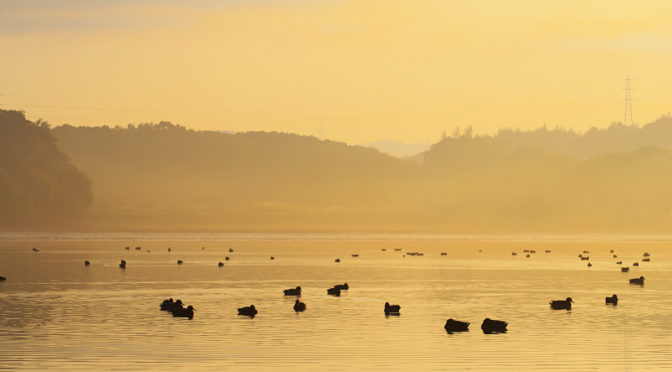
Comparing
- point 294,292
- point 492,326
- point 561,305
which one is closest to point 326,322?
point 492,326

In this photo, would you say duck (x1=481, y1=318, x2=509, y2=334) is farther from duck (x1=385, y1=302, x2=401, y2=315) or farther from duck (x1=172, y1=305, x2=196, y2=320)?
duck (x1=172, y1=305, x2=196, y2=320)

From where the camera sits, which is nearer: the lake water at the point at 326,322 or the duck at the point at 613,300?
the lake water at the point at 326,322

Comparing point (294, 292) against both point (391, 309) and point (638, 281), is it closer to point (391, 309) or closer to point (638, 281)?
point (391, 309)

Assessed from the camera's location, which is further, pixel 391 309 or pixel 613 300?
pixel 613 300

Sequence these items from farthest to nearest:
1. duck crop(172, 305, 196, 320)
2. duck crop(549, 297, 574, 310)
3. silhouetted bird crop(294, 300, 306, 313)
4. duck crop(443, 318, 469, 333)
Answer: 1. duck crop(549, 297, 574, 310)
2. silhouetted bird crop(294, 300, 306, 313)
3. duck crop(172, 305, 196, 320)
4. duck crop(443, 318, 469, 333)

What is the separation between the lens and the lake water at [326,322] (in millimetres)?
38844

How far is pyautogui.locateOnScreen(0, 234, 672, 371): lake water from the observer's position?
3884 cm

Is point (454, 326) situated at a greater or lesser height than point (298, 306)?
lesser

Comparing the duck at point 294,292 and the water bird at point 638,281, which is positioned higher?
the water bird at point 638,281

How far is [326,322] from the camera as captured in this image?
52531 millimetres

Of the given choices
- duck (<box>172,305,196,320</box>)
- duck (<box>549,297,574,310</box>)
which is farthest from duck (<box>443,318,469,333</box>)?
duck (<box>549,297,574,310</box>)

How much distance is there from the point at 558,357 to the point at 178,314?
67.3ft

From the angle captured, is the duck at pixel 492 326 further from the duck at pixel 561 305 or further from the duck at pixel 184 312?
the duck at pixel 184 312

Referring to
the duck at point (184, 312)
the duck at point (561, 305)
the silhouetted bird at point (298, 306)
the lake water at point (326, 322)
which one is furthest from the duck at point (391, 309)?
the duck at point (184, 312)
